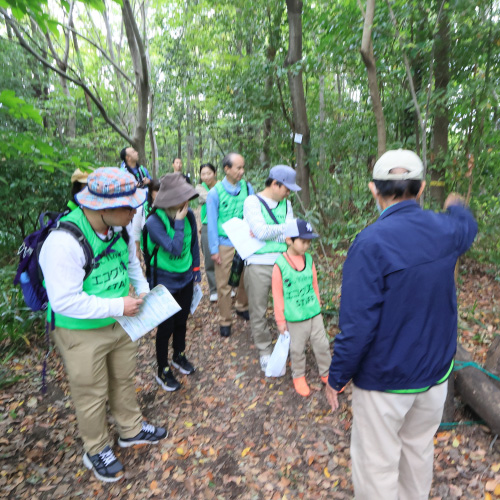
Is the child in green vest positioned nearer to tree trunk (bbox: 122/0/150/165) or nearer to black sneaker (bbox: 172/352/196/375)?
black sneaker (bbox: 172/352/196/375)

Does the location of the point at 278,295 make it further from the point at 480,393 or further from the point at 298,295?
the point at 480,393

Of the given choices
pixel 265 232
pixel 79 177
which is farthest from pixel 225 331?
pixel 79 177

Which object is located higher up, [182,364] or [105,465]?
[182,364]

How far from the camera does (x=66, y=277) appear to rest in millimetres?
2094

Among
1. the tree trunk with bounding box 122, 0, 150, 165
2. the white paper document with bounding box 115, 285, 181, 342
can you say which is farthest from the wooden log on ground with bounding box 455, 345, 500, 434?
the tree trunk with bounding box 122, 0, 150, 165

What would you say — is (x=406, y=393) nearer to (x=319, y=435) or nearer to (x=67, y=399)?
(x=319, y=435)

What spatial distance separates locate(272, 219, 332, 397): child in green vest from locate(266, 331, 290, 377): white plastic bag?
0.07 m

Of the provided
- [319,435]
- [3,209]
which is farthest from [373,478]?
[3,209]

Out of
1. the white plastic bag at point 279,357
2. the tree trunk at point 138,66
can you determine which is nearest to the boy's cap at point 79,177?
the white plastic bag at point 279,357

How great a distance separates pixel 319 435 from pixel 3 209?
16.4 feet

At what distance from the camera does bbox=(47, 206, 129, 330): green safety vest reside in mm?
2248

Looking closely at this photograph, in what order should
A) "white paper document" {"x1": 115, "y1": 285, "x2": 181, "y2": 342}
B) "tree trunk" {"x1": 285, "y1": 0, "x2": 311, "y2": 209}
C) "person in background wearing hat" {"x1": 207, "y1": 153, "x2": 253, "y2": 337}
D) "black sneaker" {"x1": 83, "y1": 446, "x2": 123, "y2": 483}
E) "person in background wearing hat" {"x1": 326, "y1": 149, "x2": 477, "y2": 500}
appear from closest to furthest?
"person in background wearing hat" {"x1": 326, "y1": 149, "x2": 477, "y2": 500}
"white paper document" {"x1": 115, "y1": 285, "x2": 181, "y2": 342}
"black sneaker" {"x1": 83, "y1": 446, "x2": 123, "y2": 483}
"person in background wearing hat" {"x1": 207, "y1": 153, "x2": 253, "y2": 337}
"tree trunk" {"x1": 285, "y1": 0, "x2": 311, "y2": 209}

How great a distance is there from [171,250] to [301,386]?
189 cm

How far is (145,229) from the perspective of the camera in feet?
10.2
